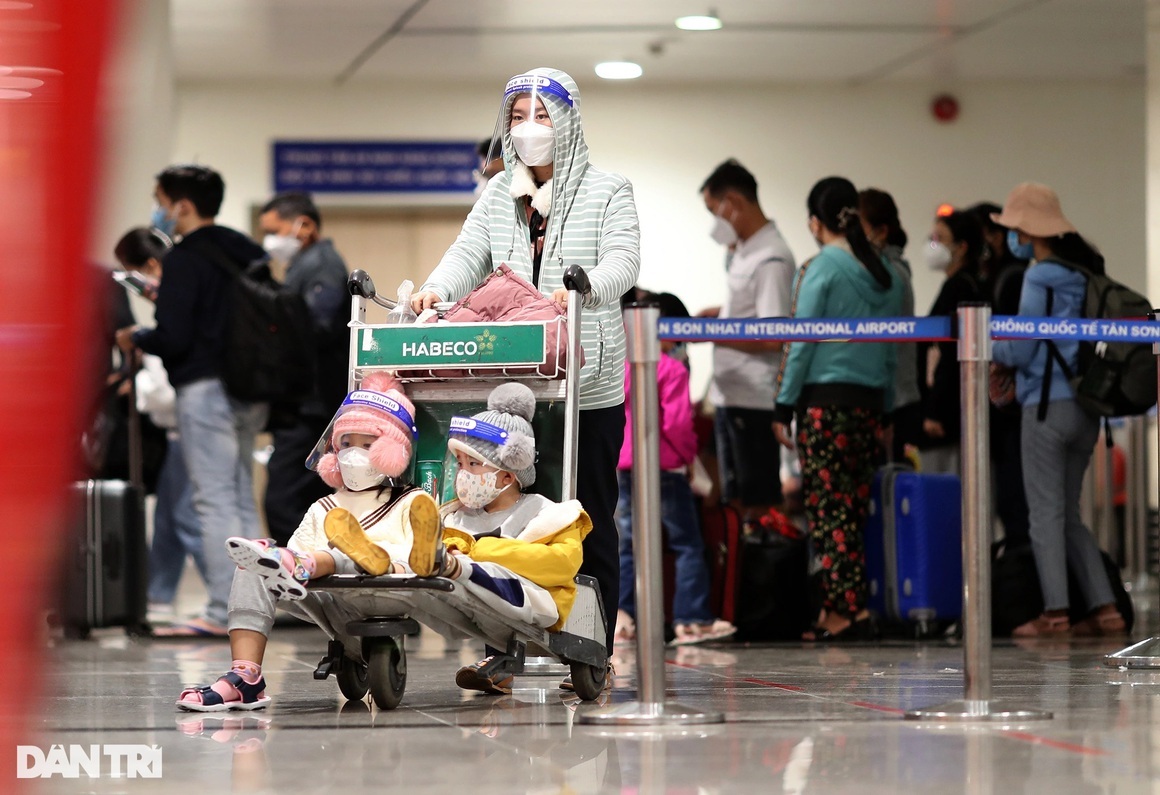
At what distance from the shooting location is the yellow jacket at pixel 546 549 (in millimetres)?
3973

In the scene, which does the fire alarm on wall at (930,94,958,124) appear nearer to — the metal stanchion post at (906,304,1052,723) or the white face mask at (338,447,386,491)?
the metal stanchion post at (906,304,1052,723)

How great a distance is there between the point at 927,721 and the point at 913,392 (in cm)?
409

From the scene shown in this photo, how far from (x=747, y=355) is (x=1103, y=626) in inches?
75.6

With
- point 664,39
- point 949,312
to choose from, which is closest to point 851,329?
point 949,312

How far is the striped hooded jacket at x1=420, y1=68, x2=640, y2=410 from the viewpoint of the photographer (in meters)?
4.63

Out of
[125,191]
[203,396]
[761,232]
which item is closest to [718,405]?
[761,232]

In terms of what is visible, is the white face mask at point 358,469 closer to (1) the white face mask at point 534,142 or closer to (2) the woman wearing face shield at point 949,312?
(1) the white face mask at point 534,142

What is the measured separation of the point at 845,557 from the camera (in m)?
6.65

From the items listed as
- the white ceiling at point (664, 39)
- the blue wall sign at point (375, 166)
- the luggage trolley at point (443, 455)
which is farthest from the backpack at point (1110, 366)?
the blue wall sign at point (375, 166)

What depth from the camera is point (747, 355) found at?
7.27m

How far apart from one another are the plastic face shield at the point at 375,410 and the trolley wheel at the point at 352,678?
1.58ft

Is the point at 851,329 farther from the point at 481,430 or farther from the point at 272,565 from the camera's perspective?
the point at 272,565

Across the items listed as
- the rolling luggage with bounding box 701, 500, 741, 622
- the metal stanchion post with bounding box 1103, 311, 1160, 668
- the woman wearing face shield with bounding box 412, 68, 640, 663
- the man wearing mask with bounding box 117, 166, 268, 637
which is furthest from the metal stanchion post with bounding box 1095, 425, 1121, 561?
the woman wearing face shield with bounding box 412, 68, 640, 663

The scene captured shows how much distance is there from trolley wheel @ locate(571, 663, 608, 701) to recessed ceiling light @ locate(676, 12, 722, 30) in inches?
275
